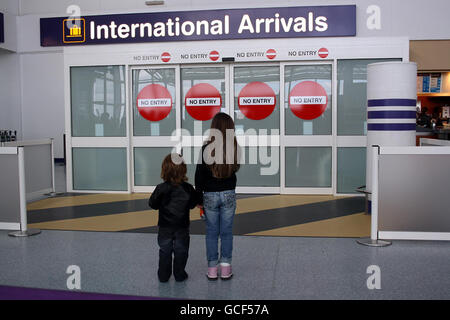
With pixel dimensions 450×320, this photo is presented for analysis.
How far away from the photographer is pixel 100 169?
9023mm

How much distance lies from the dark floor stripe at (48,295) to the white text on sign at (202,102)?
5.47 m

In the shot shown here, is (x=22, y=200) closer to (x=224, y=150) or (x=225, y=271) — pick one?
(x=225, y=271)

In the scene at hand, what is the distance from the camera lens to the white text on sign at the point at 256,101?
8.55 meters

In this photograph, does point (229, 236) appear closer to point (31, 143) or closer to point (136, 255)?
point (136, 255)

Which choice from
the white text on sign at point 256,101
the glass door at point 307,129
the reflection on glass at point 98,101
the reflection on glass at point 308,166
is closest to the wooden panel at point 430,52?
the glass door at point 307,129

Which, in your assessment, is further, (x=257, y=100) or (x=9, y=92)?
(x=9, y=92)

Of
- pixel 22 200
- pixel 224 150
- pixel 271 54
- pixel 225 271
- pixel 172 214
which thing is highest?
pixel 271 54

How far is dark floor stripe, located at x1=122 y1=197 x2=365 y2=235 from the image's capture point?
5.93 meters

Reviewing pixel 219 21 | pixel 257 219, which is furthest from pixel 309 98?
pixel 257 219

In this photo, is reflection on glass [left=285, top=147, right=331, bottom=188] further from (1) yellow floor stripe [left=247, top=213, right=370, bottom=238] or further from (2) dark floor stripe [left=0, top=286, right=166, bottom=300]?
(2) dark floor stripe [left=0, top=286, right=166, bottom=300]

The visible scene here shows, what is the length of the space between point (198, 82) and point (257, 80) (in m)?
1.10

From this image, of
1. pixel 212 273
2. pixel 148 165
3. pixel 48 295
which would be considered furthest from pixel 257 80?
pixel 48 295

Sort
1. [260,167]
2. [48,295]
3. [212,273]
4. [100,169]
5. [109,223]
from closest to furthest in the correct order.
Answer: [48,295]
[212,273]
[109,223]
[260,167]
[100,169]
